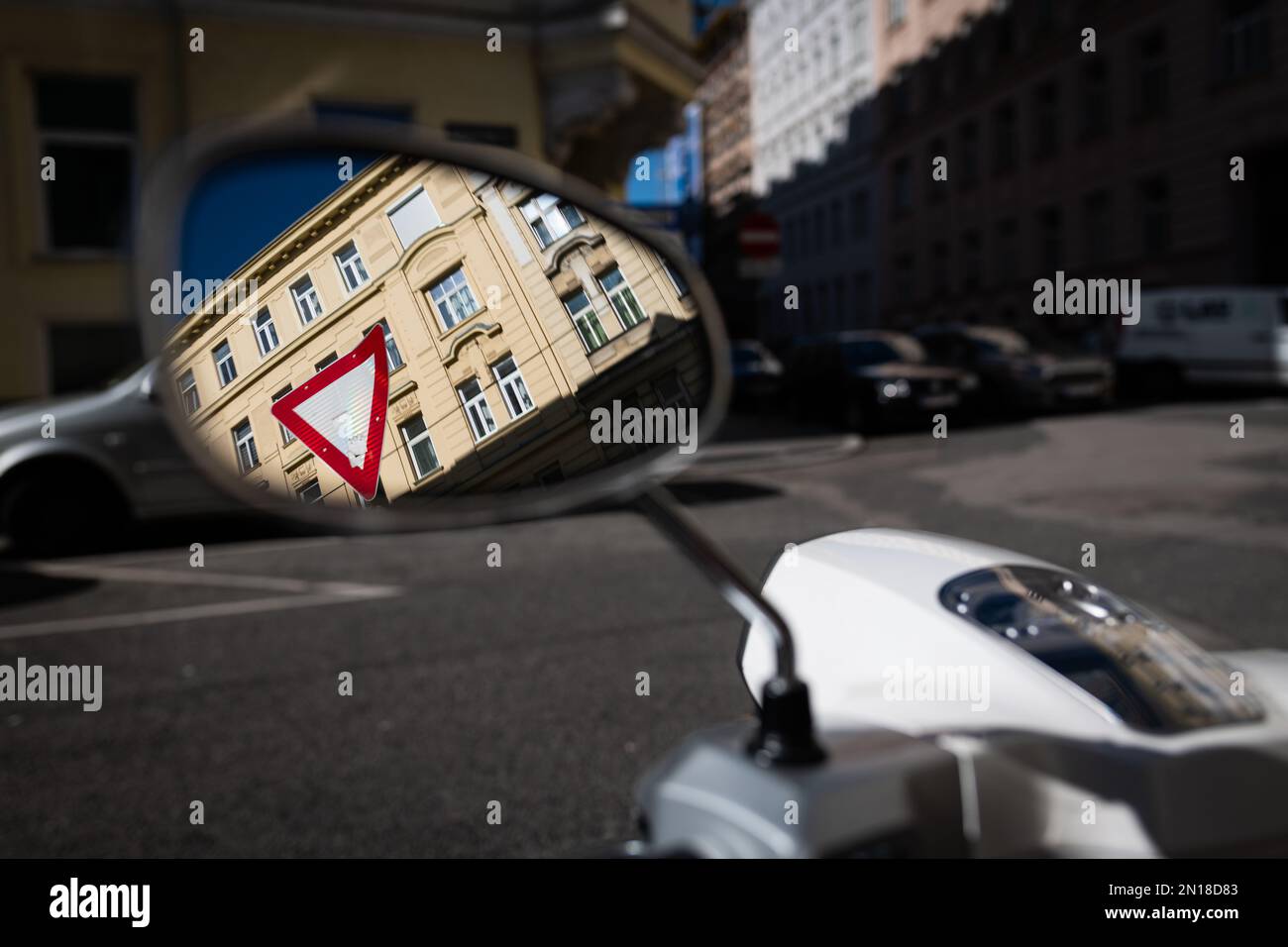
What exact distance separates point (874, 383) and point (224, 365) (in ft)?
55.8

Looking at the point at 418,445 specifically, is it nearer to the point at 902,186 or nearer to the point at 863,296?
the point at 902,186

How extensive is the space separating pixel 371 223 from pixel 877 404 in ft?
55.1

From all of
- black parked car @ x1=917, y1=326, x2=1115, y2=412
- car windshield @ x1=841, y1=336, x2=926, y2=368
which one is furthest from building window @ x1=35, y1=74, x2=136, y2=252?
black parked car @ x1=917, y1=326, x2=1115, y2=412

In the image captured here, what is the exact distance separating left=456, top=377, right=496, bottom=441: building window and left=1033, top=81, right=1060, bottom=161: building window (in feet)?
113

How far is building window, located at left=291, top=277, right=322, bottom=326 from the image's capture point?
2.93 ft

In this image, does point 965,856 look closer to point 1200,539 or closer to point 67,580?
point 1200,539

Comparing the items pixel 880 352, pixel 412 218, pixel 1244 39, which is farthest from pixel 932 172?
pixel 412 218

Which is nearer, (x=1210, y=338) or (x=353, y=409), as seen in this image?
(x=353, y=409)

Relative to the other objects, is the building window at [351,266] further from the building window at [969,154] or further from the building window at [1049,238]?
the building window at [969,154]

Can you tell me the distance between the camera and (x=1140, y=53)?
28.1 m

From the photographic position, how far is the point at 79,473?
9.31 m

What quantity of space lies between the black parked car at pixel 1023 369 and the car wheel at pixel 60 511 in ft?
45.2

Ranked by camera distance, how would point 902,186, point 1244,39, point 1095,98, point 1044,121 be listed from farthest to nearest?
point 902,186 → point 1044,121 → point 1095,98 → point 1244,39

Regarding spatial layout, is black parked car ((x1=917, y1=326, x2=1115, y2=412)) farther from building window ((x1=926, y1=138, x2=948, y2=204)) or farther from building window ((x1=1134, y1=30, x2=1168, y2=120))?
building window ((x1=926, y1=138, x2=948, y2=204))
